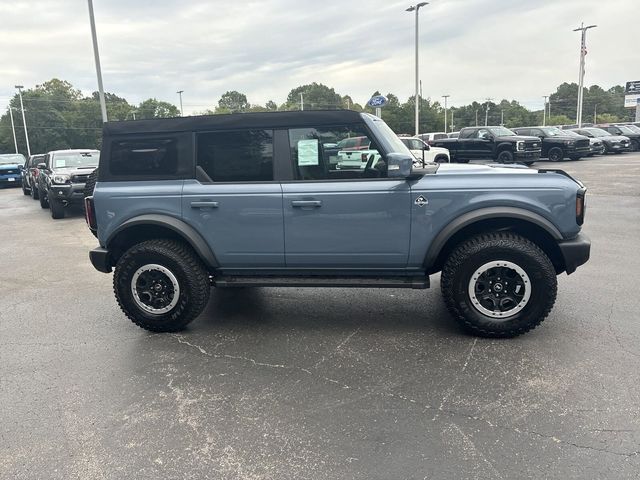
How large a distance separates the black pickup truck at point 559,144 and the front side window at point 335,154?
21358mm

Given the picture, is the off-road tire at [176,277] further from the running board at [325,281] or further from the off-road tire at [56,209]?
the off-road tire at [56,209]

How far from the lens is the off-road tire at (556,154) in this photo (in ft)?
78.0

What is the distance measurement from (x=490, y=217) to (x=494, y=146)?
18697 millimetres

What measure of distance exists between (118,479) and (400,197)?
111 inches

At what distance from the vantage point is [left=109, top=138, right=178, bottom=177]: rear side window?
181 inches

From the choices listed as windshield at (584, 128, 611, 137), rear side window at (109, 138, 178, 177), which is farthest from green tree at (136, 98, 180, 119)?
rear side window at (109, 138, 178, 177)

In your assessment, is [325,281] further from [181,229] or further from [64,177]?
[64,177]

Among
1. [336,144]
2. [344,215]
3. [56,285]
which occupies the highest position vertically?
[336,144]

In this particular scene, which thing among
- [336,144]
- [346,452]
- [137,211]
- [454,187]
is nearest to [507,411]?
[346,452]

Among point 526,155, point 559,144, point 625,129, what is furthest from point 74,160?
point 625,129

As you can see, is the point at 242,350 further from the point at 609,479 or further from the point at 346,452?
the point at 609,479

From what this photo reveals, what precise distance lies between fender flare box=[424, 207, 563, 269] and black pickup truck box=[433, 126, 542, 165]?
1802 centimetres

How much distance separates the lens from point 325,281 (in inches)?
175

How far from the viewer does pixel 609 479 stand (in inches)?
99.1
